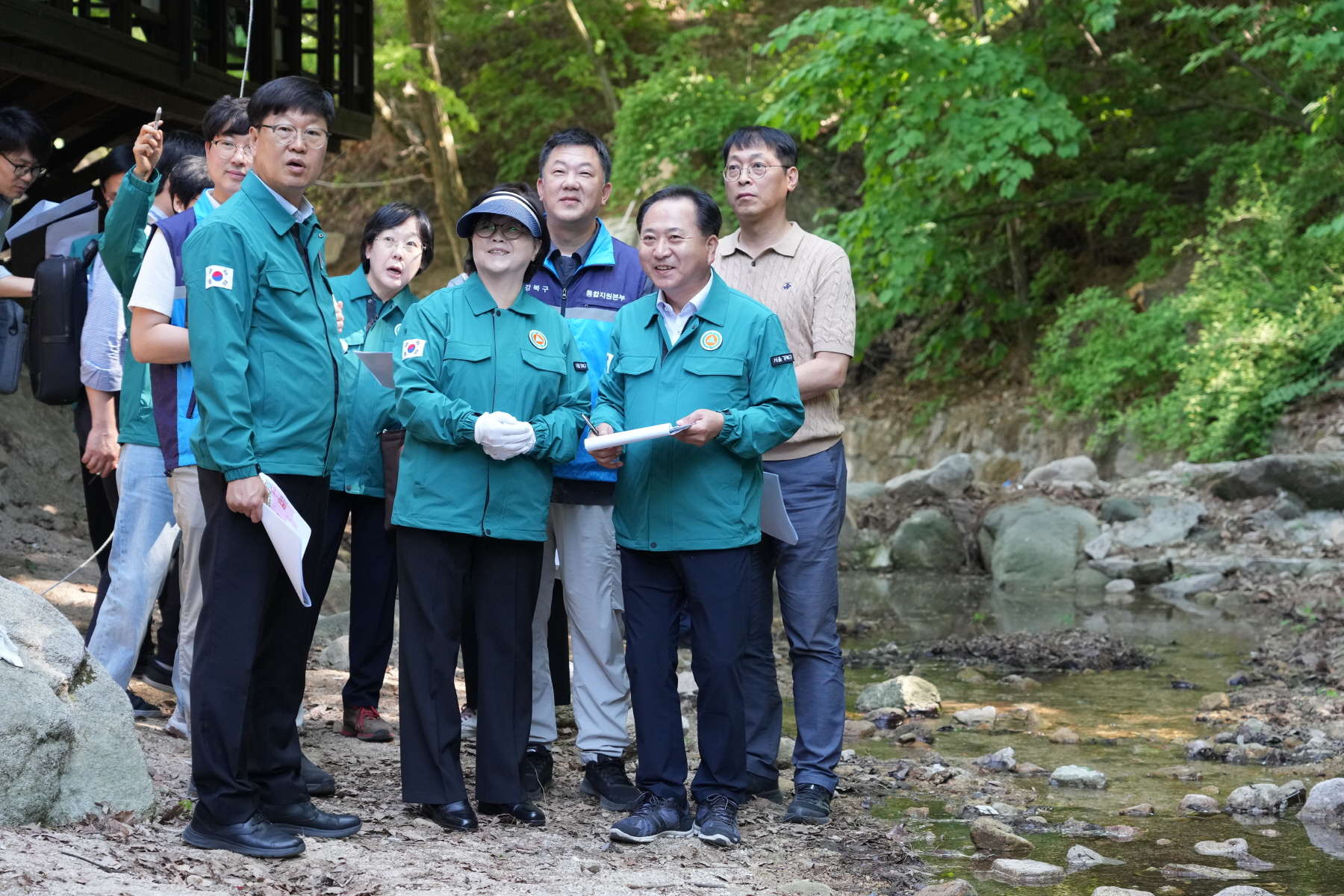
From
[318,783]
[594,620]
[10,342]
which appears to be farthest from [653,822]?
[10,342]

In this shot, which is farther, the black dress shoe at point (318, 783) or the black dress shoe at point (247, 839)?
the black dress shoe at point (318, 783)

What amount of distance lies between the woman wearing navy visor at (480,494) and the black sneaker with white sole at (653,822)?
0.28 metres

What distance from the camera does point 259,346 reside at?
10.1 feet

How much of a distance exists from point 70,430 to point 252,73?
303 centimetres

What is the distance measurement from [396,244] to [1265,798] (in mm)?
3543

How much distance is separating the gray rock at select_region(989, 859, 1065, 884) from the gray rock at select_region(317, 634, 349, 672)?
3198 millimetres

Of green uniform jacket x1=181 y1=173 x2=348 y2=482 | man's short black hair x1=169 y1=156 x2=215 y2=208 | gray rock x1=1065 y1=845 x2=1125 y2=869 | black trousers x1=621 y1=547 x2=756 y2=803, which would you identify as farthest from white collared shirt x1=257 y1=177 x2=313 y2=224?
gray rock x1=1065 y1=845 x2=1125 y2=869

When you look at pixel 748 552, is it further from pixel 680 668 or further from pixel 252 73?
pixel 252 73

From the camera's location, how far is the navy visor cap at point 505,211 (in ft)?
11.4

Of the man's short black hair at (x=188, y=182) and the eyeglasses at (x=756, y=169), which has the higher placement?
the eyeglasses at (x=756, y=169)

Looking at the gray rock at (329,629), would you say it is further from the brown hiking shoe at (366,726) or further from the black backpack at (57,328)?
the black backpack at (57,328)

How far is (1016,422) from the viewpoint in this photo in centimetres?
1502

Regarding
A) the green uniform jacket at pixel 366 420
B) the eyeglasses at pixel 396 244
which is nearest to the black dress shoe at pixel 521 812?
the green uniform jacket at pixel 366 420

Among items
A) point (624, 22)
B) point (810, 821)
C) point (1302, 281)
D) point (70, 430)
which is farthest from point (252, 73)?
point (624, 22)
